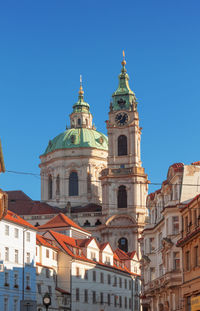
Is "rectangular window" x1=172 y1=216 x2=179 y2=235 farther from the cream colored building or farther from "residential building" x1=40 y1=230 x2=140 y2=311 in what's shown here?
"residential building" x1=40 y1=230 x2=140 y2=311

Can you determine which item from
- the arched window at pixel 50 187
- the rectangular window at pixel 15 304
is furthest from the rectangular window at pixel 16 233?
the arched window at pixel 50 187

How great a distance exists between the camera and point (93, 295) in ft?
288

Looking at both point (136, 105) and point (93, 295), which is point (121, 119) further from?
point (93, 295)

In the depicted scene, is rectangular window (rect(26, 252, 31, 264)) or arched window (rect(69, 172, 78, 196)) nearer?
rectangular window (rect(26, 252, 31, 264))

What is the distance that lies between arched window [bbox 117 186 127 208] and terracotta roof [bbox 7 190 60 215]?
532 inches

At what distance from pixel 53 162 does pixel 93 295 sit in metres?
70.7

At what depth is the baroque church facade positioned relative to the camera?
137 metres

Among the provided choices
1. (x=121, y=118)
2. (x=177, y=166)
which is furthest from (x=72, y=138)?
(x=177, y=166)

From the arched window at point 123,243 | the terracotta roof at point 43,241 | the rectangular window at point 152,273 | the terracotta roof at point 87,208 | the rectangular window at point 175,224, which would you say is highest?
the terracotta roof at point 87,208

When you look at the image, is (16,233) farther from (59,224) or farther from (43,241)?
(59,224)

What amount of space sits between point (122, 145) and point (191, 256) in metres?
94.4

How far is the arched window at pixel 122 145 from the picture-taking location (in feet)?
468

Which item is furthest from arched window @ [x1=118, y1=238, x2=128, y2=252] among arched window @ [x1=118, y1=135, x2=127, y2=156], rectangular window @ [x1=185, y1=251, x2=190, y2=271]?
rectangular window @ [x1=185, y1=251, x2=190, y2=271]

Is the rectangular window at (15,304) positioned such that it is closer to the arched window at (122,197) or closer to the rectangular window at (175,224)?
the rectangular window at (175,224)
